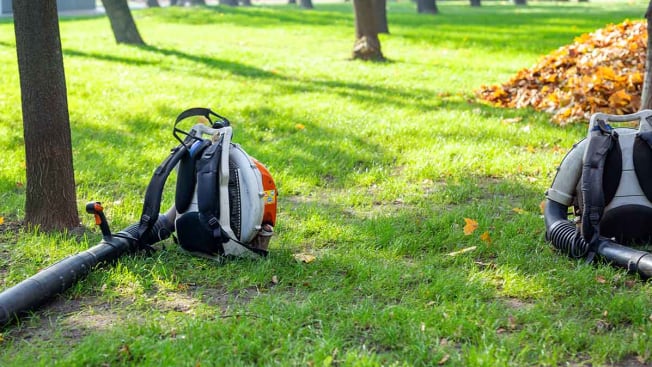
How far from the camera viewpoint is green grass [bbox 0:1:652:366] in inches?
137

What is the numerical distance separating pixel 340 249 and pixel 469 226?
0.90 meters

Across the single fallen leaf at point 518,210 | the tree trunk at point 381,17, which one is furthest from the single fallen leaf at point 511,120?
the tree trunk at point 381,17

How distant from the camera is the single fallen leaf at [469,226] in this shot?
5127mm

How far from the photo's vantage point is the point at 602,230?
4703 millimetres

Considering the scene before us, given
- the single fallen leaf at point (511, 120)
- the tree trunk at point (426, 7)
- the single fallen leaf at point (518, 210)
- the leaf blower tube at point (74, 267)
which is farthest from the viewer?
the tree trunk at point (426, 7)

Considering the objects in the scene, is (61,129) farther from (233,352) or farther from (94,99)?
(94,99)

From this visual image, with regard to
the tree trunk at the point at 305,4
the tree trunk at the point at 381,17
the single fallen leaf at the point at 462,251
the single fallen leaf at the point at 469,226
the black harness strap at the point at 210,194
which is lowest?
the single fallen leaf at the point at 462,251

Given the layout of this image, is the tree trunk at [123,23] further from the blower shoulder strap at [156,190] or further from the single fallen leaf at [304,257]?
the single fallen leaf at [304,257]

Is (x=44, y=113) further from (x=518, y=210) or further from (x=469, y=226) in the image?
(x=518, y=210)

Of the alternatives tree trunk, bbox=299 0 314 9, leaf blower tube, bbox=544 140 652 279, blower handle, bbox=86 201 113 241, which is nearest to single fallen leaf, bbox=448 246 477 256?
leaf blower tube, bbox=544 140 652 279

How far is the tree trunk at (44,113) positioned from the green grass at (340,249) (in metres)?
0.23

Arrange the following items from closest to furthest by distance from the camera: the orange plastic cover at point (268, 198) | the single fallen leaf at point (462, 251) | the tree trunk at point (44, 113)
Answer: the orange plastic cover at point (268, 198), the single fallen leaf at point (462, 251), the tree trunk at point (44, 113)

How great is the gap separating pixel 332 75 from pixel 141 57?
3.83 m

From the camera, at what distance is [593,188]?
4.44 m
